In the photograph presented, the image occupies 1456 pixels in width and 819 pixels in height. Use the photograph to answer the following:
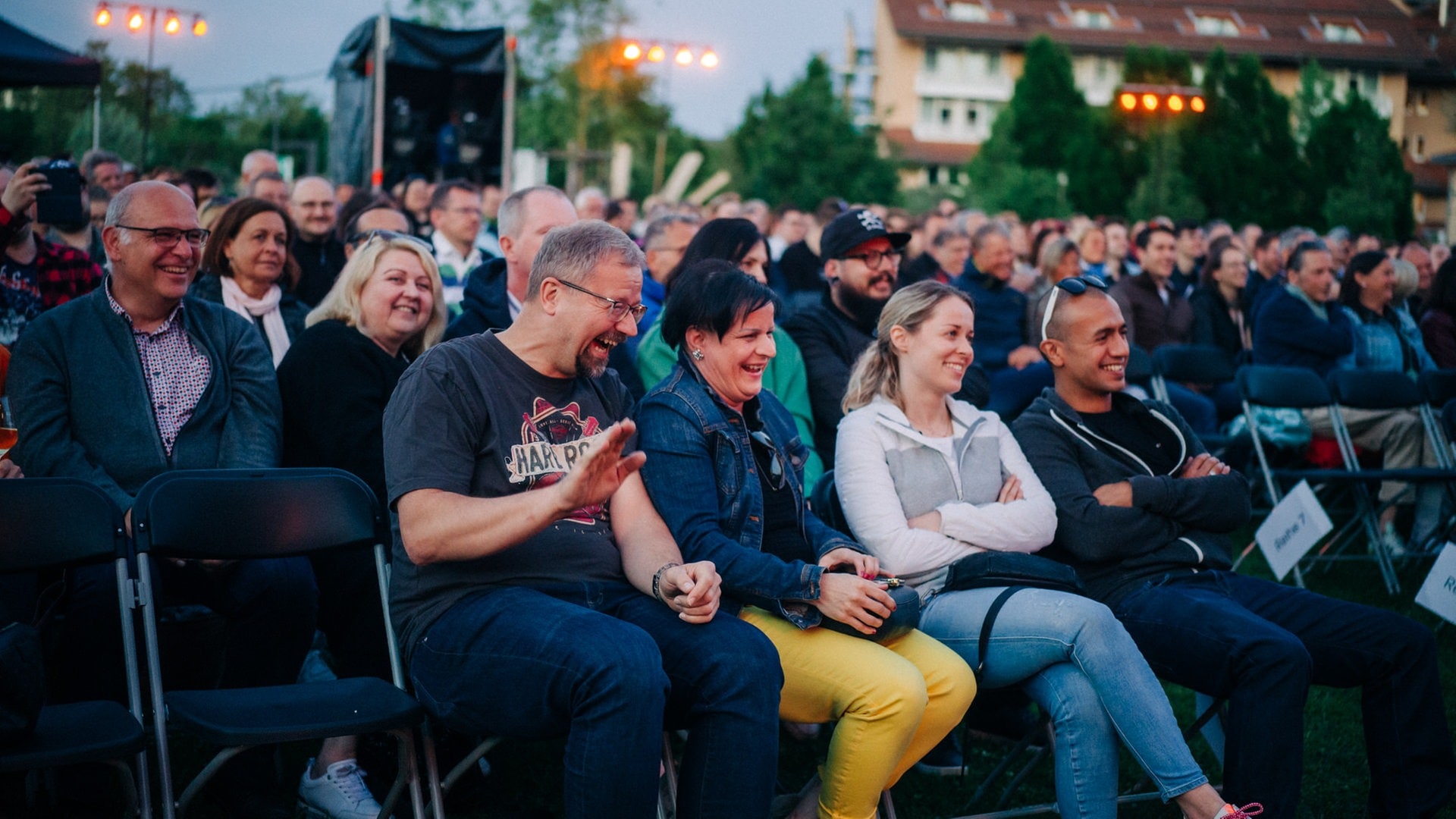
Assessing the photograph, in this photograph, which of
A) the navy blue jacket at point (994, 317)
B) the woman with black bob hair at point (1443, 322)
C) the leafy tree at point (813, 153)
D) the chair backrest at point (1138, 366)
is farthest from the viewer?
the leafy tree at point (813, 153)

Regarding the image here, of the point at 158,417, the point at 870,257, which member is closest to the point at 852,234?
the point at 870,257

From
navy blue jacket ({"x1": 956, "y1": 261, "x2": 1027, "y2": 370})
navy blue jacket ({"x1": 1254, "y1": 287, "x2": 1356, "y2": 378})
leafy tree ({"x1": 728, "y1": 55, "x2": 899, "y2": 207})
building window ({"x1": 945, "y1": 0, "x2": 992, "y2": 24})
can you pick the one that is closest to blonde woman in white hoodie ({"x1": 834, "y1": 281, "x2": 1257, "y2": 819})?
navy blue jacket ({"x1": 956, "y1": 261, "x2": 1027, "y2": 370})

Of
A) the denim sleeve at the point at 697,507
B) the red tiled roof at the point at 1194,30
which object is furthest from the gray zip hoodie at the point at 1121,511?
the red tiled roof at the point at 1194,30

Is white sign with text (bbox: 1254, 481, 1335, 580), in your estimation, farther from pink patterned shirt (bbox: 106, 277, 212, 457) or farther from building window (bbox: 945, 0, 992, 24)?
building window (bbox: 945, 0, 992, 24)

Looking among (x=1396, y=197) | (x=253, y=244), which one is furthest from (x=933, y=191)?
(x=253, y=244)

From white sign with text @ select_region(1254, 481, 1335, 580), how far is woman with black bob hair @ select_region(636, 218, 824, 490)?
1907mm

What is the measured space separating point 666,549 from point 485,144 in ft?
42.3

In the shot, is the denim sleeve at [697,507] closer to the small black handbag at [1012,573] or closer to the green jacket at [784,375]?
the small black handbag at [1012,573]

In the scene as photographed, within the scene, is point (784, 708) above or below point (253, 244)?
below

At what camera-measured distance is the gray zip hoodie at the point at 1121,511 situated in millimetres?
3916

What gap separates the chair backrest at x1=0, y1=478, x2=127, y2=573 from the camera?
3.12m

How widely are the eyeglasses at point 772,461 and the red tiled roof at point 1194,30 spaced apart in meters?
55.9

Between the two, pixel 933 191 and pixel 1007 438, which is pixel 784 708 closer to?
pixel 1007 438

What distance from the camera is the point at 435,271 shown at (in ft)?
14.6
